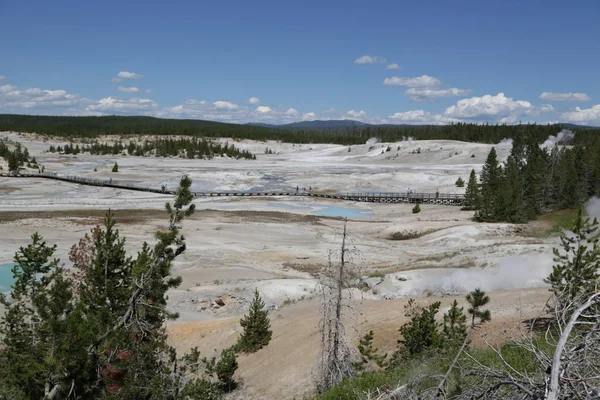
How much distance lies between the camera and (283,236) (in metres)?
46.7

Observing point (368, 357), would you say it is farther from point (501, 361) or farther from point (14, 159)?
point (14, 159)

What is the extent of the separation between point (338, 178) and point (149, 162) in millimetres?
49984

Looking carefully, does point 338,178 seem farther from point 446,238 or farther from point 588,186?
point 446,238

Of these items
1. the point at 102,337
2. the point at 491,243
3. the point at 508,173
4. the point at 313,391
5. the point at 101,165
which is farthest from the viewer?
the point at 101,165

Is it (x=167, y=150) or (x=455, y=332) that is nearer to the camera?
(x=455, y=332)

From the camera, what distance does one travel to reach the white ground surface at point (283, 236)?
1158 inches

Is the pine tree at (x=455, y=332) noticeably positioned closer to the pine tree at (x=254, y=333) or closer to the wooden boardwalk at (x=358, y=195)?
the pine tree at (x=254, y=333)

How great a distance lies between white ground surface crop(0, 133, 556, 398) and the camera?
29.4 meters

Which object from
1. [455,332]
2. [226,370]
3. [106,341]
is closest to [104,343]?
[106,341]

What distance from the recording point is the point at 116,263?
18234mm

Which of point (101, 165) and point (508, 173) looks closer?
point (508, 173)

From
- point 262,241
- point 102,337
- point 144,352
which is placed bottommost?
point 262,241

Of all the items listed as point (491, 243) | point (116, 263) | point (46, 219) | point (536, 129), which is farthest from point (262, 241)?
point (536, 129)

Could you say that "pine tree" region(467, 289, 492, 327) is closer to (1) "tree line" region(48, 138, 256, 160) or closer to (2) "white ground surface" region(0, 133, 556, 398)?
(2) "white ground surface" region(0, 133, 556, 398)
